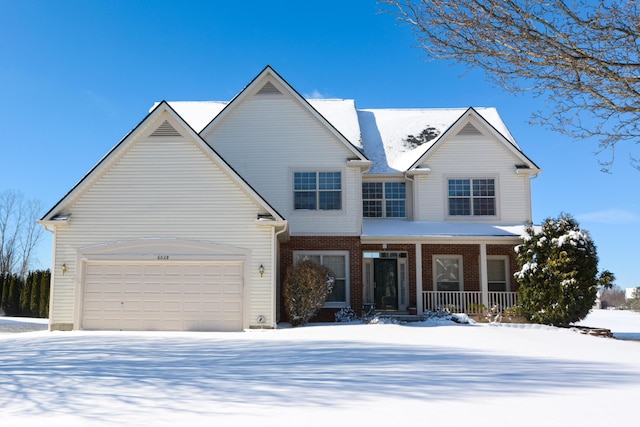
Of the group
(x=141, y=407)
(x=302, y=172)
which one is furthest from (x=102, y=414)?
(x=302, y=172)

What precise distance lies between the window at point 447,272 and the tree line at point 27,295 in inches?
769

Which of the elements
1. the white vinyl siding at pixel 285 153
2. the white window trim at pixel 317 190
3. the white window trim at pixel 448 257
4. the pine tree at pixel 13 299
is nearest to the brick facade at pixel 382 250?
the white window trim at pixel 448 257

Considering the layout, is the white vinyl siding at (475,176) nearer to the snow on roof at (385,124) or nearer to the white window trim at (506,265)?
Result: the snow on roof at (385,124)

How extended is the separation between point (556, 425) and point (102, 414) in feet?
15.4

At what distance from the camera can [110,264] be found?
17.1 meters

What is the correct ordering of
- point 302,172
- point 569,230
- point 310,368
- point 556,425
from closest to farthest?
1. point 556,425
2. point 310,368
3. point 569,230
4. point 302,172

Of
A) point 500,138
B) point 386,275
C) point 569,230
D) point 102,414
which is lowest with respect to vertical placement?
point 102,414

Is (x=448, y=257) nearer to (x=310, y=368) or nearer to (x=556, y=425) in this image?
(x=310, y=368)

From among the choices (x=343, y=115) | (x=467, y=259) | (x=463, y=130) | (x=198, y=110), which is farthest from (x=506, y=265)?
(x=198, y=110)

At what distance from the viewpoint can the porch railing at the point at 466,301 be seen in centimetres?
2017

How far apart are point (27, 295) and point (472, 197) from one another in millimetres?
23204

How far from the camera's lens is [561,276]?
A: 18.2 metres

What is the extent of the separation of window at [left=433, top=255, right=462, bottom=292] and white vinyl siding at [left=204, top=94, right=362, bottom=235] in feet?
13.1

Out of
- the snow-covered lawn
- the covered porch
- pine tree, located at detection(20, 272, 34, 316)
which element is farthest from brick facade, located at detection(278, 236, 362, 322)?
pine tree, located at detection(20, 272, 34, 316)
